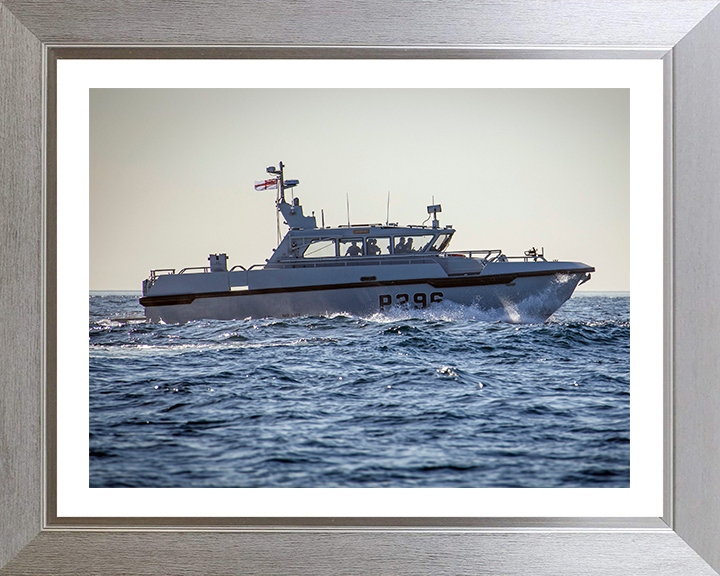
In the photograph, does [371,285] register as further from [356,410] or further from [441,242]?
[356,410]

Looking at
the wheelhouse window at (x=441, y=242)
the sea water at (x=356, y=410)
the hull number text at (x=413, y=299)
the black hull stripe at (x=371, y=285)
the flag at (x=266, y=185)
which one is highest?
the flag at (x=266, y=185)

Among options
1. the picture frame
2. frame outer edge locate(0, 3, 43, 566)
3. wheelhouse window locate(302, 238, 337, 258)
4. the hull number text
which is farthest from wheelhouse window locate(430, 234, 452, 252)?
frame outer edge locate(0, 3, 43, 566)

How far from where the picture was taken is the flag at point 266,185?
2.63m

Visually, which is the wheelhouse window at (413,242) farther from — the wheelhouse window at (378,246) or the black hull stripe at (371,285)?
the black hull stripe at (371,285)

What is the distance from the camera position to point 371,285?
3.81 m

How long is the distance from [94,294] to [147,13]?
3.43ft

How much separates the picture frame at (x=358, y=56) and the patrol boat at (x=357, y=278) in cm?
75

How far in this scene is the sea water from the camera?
202 centimetres

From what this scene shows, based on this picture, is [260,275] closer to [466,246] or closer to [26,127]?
[466,246]

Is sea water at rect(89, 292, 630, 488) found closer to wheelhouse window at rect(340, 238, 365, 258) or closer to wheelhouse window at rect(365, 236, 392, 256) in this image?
wheelhouse window at rect(365, 236, 392, 256)

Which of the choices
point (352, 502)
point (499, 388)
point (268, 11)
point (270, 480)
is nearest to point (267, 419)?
point (270, 480)

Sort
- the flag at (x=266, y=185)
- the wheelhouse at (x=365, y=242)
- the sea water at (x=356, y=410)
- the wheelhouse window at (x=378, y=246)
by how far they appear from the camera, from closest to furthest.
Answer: the sea water at (x=356, y=410)
the flag at (x=266, y=185)
the wheelhouse at (x=365, y=242)
the wheelhouse window at (x=378, y=246)

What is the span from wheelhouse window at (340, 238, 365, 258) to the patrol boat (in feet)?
0.03

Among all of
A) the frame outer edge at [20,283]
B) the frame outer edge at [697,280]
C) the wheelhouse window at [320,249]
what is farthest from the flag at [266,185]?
the frame outer edge at [697,280]
